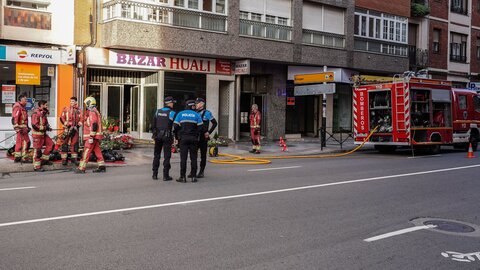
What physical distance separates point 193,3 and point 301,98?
8787 mm

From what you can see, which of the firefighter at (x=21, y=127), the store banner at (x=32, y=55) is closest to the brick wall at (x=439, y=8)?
the store banner at (x=32, y=55)

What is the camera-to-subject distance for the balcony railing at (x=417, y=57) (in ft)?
103

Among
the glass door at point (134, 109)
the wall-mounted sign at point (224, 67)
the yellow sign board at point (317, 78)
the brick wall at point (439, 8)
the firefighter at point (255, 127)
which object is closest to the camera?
the firefighter at point (255, 127)

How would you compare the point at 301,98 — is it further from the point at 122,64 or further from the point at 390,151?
the point at 122,64

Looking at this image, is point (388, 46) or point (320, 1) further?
point (388, 46)

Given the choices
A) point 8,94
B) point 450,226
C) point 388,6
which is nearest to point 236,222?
point 450,226

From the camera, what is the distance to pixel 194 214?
7445 millimetres

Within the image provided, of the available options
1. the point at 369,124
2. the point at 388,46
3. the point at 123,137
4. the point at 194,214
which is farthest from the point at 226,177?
the point at 388,46

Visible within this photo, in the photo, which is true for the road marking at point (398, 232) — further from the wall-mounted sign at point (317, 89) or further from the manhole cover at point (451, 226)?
the wall-mounted sign at point (317, 89)

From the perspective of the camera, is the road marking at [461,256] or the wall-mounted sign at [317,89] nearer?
the road marking at [461,256]

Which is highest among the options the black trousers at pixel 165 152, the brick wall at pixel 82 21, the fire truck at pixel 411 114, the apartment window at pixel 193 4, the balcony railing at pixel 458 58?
the apartment window at pixel 193 4

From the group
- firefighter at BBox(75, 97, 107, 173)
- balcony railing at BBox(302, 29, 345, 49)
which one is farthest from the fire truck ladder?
firefighter at BBox(75, 97, 107, 173)

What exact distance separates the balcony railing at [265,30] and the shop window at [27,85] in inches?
328

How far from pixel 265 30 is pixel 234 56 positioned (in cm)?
229
